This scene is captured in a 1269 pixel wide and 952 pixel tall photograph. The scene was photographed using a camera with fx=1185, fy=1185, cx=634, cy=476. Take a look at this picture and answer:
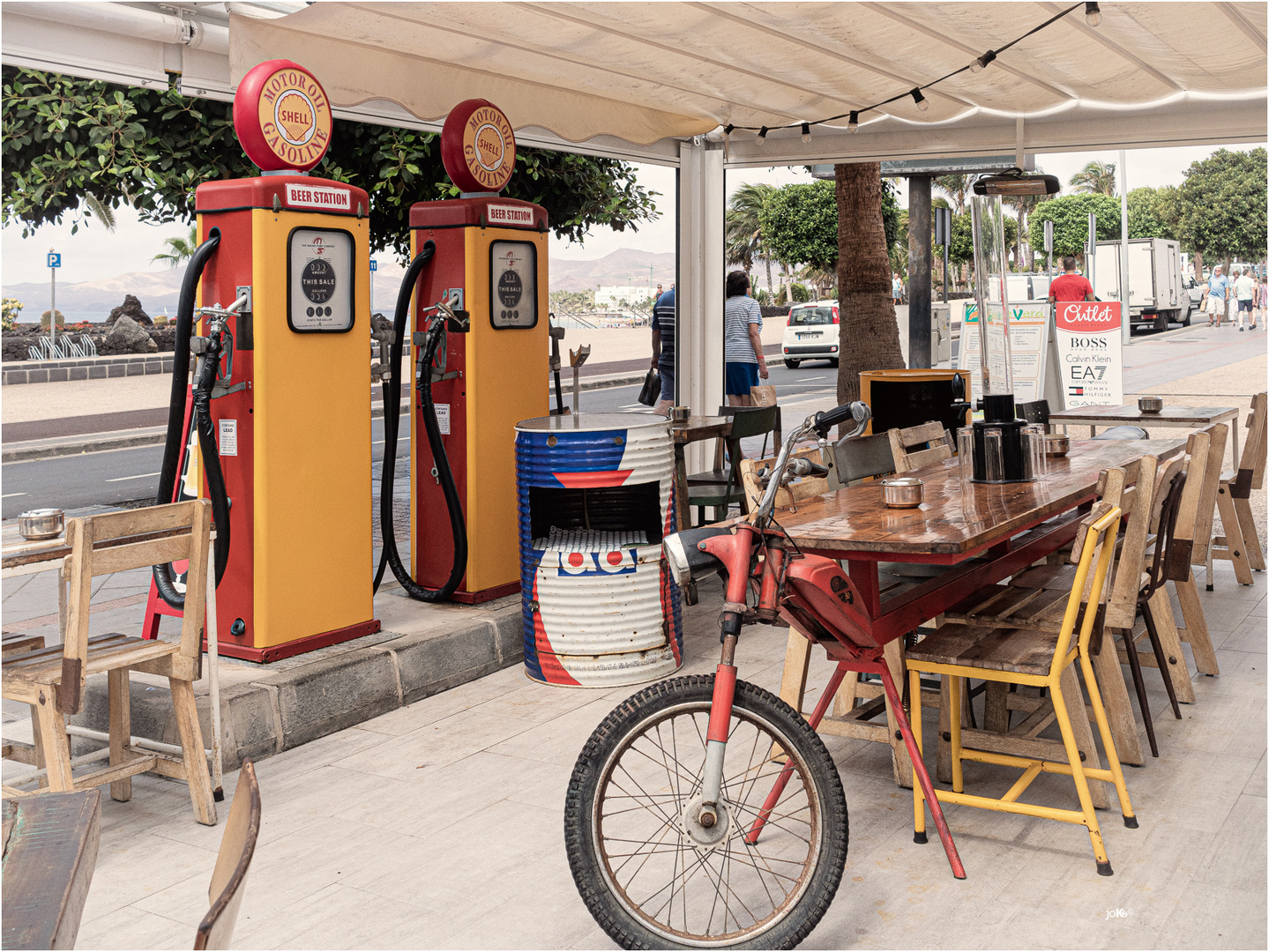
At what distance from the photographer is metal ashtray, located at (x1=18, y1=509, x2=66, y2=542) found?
3.42 metres

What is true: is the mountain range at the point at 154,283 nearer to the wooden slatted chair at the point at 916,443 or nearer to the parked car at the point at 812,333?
the parked car at the point at 812,333

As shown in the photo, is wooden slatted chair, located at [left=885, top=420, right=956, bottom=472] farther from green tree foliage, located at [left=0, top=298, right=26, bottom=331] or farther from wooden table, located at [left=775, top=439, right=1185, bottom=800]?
green tree foliage, located at [left=0, top=298, right=26, bottom=331]

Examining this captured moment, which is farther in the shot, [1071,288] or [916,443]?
[1071,288]

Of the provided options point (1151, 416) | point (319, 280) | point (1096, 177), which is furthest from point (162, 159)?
point (1096, 177)

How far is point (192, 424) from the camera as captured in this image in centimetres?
444

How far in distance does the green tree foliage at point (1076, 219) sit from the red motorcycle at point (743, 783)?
162 ft

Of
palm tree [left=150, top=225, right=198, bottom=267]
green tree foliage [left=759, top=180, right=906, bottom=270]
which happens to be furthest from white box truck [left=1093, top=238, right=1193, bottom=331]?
palm tree [left=150, top=225, right=198, bottom=267]

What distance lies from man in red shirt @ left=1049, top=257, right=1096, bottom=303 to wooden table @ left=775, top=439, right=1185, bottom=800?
8539mm

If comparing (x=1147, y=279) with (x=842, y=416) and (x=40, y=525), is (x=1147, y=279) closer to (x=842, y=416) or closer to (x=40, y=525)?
(x=842, y=416)

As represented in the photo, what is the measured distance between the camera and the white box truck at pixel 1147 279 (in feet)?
102

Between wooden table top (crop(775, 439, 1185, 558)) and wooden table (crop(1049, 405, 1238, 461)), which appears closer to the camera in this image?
wooden table top (crop(775, 439, 1185, 558))

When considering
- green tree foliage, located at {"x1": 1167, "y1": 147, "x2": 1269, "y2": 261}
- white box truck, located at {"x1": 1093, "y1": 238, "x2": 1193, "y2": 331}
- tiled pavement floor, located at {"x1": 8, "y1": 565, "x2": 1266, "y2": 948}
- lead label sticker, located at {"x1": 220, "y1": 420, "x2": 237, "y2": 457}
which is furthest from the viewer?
green tree foliage, located at {"x1": 1167, "y1": 147, "x2": 1269, "y2": 261}

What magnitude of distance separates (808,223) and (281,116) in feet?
102

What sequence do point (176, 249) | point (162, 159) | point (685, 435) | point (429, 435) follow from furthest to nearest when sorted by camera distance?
point (176, 249) < point (162, 159) < point (685, 435) < point (429, 435)
